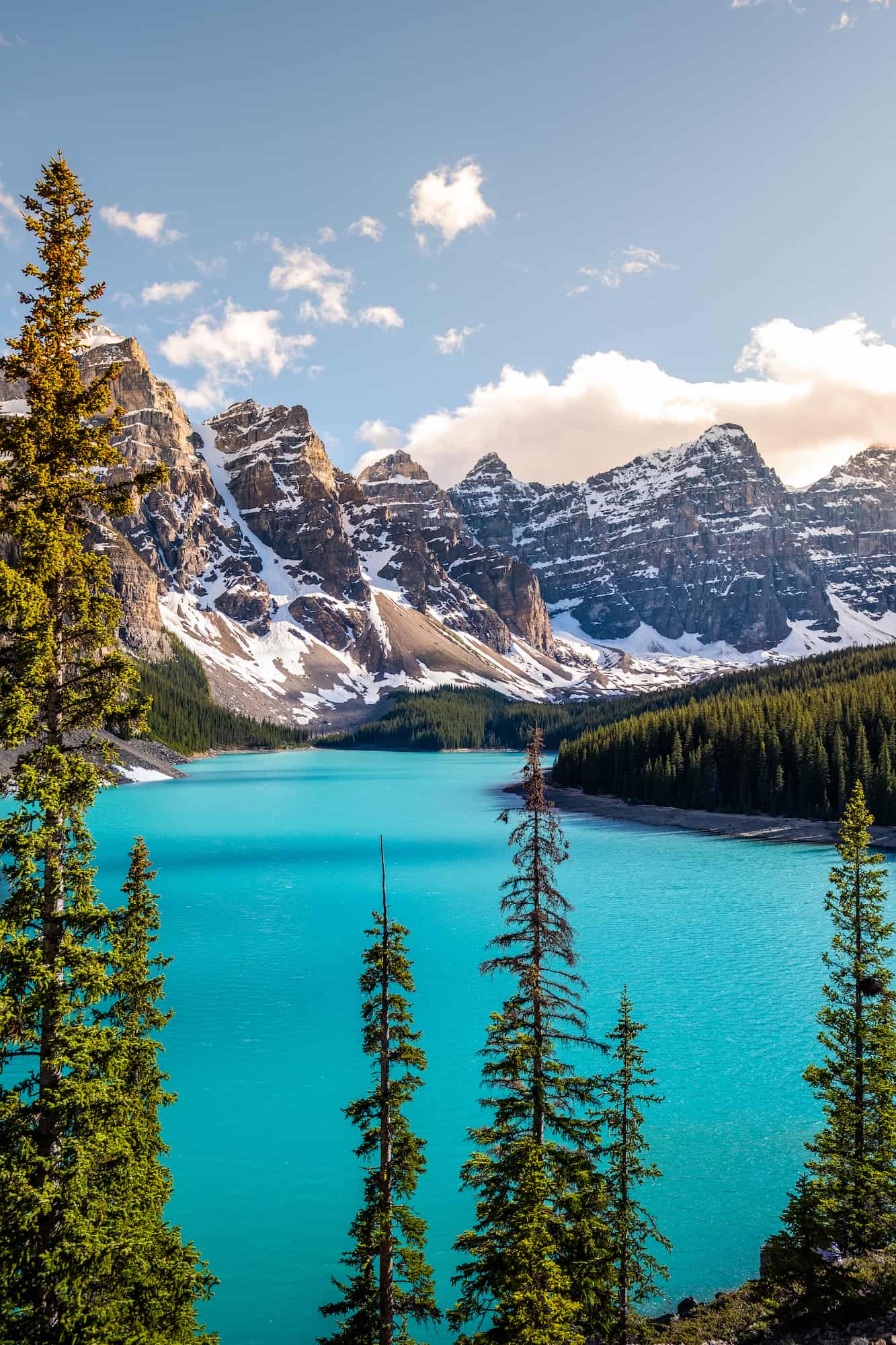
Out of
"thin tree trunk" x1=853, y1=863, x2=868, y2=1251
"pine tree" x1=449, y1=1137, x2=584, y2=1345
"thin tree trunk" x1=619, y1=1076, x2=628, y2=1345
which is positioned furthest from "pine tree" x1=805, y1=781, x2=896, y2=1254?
"pine tree" x1=449, y1=1137, x2=584, y2=1345

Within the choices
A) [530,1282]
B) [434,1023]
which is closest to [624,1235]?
[530,1282]

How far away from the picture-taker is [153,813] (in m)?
94.8

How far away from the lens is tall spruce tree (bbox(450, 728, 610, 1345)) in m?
11.6

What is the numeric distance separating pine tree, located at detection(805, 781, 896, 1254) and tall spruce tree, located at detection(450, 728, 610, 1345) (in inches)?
170

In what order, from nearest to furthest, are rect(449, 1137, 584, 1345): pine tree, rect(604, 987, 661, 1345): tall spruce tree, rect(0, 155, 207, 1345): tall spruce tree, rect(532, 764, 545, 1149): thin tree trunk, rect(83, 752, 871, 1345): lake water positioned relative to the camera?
rect(0, 155, 207, 1345): tall spruce tree, rect(449, 1137, 584, 1345): pine tree, rect(604, 987, 661, 1345): tall spruce tree, rect(532, 764, 545, 1149): thin tree trunk, rect(83, 752, 871, 1345): lake water

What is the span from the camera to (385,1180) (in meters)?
12.3

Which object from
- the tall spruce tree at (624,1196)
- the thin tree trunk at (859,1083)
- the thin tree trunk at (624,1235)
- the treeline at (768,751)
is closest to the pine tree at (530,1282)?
the thin tree trunk at (624,1235)

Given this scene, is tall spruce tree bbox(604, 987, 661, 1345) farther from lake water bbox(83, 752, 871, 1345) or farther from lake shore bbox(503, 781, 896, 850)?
lake shore bbox(503, 781, 896, 850)

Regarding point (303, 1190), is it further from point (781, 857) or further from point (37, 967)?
point (781, 857)

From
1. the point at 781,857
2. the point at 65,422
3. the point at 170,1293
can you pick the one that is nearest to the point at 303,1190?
the point at 170,1293

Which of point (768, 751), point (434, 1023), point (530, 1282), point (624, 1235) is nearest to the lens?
point (530, 1282)

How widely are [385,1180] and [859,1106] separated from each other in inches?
372

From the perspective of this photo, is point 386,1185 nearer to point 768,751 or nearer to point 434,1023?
point 434,1023

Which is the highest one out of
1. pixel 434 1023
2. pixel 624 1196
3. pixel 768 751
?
pixel 768 751
